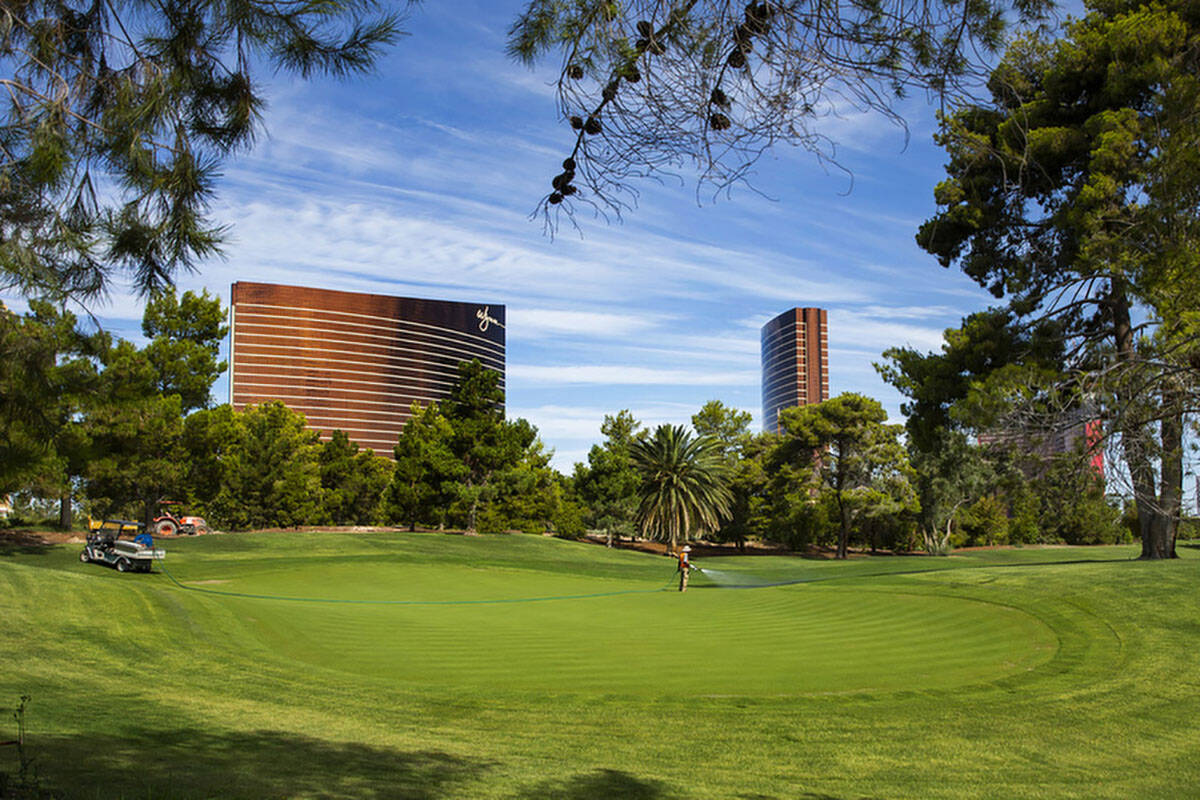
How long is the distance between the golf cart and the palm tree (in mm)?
30489

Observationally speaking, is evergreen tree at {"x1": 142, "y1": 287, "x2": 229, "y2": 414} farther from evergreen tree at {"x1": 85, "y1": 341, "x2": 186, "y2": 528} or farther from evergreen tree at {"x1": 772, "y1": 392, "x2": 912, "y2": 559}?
evergreen tree at {"x1": 772, "y1": 392, "x2": 912, "y2": 559}

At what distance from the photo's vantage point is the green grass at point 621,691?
595 cm

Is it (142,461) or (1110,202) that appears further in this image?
(142,461)

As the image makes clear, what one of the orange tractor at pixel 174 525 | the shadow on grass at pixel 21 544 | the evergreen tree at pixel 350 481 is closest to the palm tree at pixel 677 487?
the evergreen tree at pixel 350 481

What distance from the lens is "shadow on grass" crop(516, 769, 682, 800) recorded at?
543 cm

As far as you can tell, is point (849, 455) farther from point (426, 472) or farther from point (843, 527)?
point (426, 472)

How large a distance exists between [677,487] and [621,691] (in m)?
39.2

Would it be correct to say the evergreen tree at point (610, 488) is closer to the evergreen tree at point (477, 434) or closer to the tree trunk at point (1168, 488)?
the evergreen tree at point (477, 434)

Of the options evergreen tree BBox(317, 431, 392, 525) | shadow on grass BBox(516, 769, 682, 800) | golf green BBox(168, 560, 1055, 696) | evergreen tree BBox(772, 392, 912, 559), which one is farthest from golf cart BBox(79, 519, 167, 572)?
evergreen tree BBox(772, 392, 912, 559)

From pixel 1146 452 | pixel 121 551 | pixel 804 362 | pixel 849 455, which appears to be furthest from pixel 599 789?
pixel 804 362

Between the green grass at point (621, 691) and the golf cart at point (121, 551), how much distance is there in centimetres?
434

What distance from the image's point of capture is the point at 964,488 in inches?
2076

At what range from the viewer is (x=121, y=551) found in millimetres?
21438

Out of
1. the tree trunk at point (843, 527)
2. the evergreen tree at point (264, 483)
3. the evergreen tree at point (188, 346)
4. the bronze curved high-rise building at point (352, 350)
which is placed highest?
the bronze curved high-rise building at point (352, 350)
